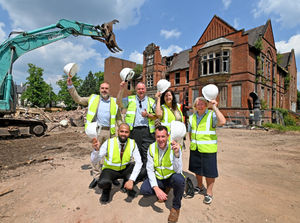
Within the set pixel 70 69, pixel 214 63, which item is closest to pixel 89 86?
pixel 214 63

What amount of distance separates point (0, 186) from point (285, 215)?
535cm

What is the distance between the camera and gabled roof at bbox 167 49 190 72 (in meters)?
24.1

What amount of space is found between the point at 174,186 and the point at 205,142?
931 millimetres

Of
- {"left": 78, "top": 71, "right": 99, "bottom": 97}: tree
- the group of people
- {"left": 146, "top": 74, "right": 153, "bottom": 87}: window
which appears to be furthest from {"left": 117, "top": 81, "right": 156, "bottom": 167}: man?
{"left": 78, "top": 71, "right": 99, "bottom": 97}: tree

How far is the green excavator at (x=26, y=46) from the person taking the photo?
6988mm

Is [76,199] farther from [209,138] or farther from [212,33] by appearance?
[212,33]

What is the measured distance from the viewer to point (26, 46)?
7586 millimetres

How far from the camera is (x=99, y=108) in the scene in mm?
→ 3549

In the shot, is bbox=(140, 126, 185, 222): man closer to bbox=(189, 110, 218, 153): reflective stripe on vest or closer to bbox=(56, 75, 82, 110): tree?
bbox=(189, 110, 218, 153): reflective stripe on vest

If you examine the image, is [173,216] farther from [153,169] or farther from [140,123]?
[140,123]

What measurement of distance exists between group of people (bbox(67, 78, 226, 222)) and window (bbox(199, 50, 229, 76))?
16.6 m

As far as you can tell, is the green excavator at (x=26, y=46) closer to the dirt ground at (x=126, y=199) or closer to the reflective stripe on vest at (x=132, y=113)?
the dirt ground at (x=126, y=199)

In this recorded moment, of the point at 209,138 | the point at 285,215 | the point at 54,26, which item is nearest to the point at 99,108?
the point at 209,138

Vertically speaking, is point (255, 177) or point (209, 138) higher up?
point (209, 138)
